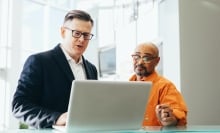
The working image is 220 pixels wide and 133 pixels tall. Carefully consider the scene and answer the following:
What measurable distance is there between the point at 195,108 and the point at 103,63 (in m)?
2.29

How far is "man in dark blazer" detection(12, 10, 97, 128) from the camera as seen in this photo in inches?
49.8

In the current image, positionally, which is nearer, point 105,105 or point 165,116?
point 105,105

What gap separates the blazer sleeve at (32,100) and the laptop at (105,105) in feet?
0.28

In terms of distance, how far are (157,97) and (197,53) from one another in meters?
0.94

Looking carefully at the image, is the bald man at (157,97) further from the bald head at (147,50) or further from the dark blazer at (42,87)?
the dark blazer at (42,87)

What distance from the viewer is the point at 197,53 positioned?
2.50 meters

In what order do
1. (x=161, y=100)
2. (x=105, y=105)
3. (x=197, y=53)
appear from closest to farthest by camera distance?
(x=105, y=105)
(x=161, y=100)
(x=197, y=53)

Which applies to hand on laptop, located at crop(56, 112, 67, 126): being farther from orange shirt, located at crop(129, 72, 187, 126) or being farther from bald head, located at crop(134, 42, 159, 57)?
bald head, located at crop(134, 42, 159, 57)

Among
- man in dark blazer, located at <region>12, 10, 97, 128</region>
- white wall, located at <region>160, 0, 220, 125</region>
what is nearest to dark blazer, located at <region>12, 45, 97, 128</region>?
man in dark blazer, located at <region>12, 10, 97, 128</region>

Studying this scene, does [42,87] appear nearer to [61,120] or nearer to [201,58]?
[61,120]

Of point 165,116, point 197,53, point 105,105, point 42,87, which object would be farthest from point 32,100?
point 197,53

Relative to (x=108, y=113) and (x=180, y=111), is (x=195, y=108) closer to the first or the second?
(x=180, y=111)

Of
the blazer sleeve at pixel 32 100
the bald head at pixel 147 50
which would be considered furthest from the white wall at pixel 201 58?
the blazer sleeve at pixel 32 100

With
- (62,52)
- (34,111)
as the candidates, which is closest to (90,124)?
(34,111)
